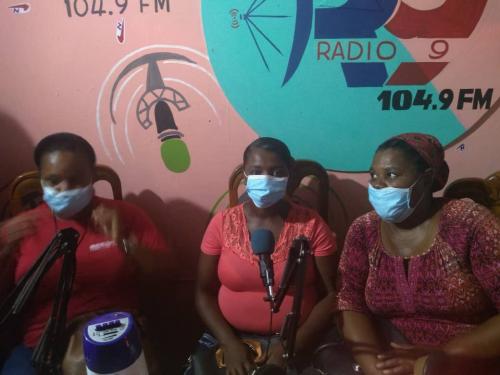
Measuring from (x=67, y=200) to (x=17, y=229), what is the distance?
12.1 inches

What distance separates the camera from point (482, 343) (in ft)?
4.55

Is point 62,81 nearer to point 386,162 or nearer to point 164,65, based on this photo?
point 164,65

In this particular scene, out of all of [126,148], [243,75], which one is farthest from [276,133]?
[126,148]

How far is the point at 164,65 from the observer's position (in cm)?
216

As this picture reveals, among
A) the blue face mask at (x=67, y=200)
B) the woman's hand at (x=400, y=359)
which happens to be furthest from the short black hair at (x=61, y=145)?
the woman's hand at (x=400, y=359)

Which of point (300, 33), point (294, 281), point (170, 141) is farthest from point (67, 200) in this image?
point (300, 33)

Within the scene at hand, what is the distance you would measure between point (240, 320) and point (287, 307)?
0.78 ft

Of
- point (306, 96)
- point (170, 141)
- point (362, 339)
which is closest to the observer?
point (362, 339)

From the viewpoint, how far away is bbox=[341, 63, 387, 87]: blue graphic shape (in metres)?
2.10

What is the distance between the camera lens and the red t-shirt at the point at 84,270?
5.63ft

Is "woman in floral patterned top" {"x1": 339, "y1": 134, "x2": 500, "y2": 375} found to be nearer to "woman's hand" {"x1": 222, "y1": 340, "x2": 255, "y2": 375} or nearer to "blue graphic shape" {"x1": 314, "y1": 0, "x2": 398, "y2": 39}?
"woman's hand" {"x1": 222, "y1": 340, "x2": 255, "y2": 375}

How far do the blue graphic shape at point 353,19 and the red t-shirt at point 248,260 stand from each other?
0.93 m

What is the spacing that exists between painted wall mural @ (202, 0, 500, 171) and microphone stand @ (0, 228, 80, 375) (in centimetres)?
139

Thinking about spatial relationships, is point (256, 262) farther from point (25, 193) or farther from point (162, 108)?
point (25, 193)
